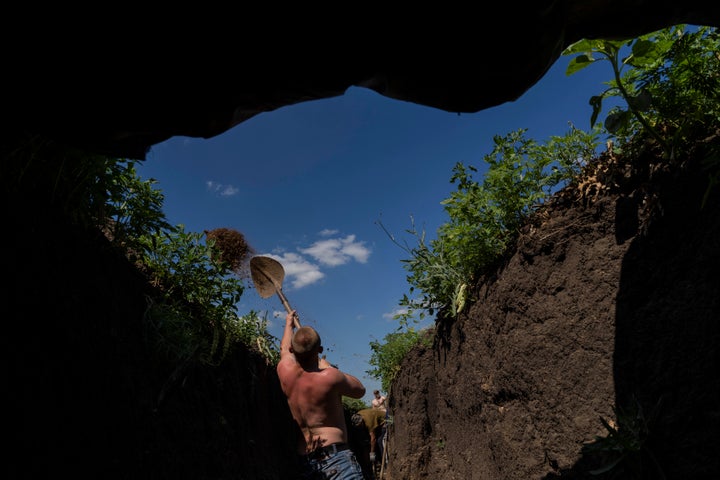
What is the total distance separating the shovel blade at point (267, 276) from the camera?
721cm

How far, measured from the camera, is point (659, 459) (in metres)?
2.13

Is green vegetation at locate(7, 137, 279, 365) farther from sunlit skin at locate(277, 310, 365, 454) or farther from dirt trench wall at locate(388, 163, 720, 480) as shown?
dirt trench wall at locate(388, 163, 720, 480)

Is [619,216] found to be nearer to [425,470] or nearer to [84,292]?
[84,292]

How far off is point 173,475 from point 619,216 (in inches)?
126

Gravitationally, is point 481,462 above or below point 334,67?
below

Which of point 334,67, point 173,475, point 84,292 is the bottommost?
point 173,475

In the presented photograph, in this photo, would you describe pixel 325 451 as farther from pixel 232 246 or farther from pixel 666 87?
pixel 666 87

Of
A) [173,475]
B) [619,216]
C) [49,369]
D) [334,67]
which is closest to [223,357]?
[173,475]

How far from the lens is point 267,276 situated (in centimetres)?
732

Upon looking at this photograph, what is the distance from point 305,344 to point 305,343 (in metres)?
0.01

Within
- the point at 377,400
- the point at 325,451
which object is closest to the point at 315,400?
the point at 325,451

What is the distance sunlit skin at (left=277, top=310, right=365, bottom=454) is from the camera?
530 cm

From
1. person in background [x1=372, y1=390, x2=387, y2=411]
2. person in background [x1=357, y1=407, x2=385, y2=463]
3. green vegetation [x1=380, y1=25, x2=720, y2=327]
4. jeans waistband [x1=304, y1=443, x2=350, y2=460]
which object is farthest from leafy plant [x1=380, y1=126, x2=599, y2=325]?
person in background [x1=372, y1=390, x2=387, y2=411]

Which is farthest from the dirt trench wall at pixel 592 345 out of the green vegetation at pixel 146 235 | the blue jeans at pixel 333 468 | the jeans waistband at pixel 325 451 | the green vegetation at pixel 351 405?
the green vegetation at pixel 351 405
